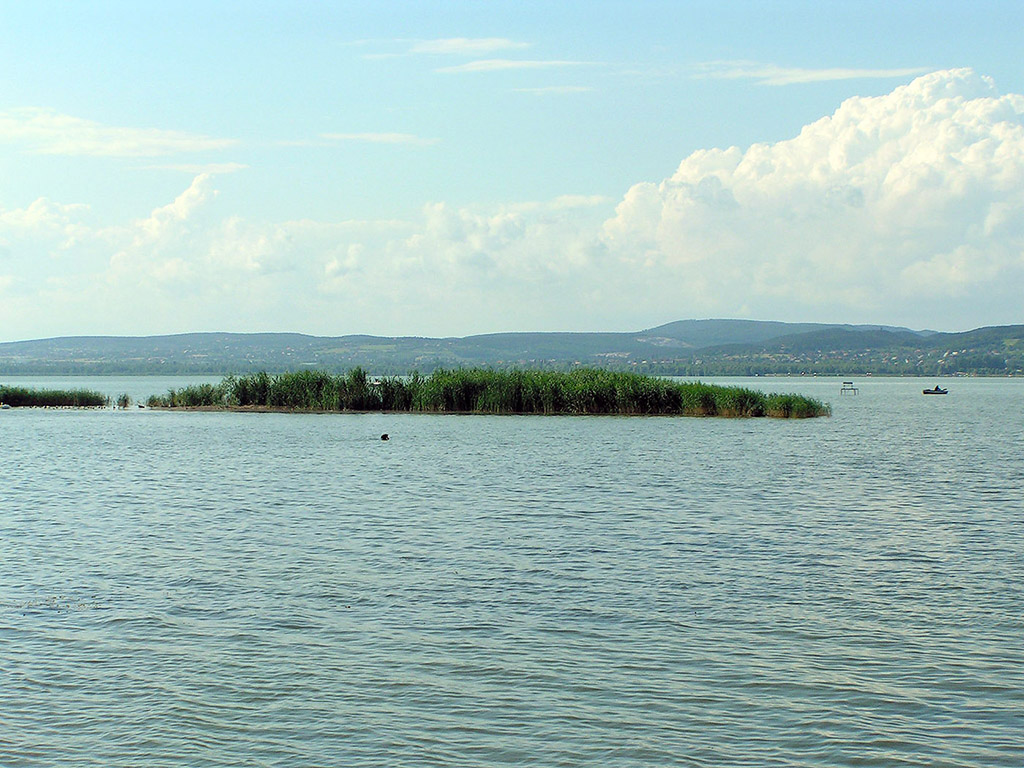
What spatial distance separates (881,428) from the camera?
6581cm

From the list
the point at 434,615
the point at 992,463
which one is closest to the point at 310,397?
the point at 992,463

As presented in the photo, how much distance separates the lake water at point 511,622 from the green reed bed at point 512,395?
35.2 m

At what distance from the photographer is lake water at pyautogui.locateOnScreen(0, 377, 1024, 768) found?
11.1 meters

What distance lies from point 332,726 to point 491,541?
11186mm

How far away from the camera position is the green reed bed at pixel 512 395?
69750 millimetres

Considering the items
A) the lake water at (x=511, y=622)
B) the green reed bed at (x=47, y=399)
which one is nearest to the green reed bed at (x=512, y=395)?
the green reed bed at (x=47, y=399)

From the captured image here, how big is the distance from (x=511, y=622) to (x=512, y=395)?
56031 mm

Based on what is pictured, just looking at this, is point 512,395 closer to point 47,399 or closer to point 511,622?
point 47,399

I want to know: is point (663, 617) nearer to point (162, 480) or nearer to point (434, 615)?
point (434, 615)

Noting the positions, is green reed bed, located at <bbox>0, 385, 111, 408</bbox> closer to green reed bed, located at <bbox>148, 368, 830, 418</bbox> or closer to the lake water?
green reed bed, located at <bbox>148, 368, 830, 418</bbox>

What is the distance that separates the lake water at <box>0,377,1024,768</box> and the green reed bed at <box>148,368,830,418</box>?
35164 millimetres

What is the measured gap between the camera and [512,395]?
71.4m

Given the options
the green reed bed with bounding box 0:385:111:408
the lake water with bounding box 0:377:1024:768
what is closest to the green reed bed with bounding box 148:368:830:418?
the green reed bed with bounding box 0:385:111:408

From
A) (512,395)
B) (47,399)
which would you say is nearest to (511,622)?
(512,395)
